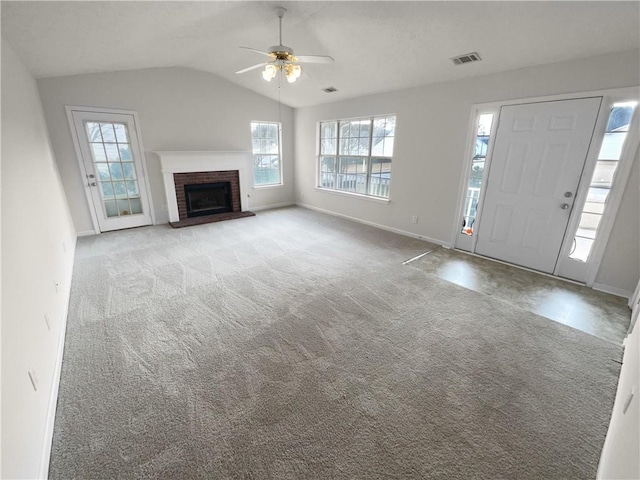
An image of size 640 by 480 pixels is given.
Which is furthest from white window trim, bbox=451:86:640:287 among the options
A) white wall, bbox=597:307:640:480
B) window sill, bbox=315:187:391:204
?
white wall, bbox=597:307:640:480

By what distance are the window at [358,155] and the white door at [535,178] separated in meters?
1.78

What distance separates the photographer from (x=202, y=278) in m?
3.27

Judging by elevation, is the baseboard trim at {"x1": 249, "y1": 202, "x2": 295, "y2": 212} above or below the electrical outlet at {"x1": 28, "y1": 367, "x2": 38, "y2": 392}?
below

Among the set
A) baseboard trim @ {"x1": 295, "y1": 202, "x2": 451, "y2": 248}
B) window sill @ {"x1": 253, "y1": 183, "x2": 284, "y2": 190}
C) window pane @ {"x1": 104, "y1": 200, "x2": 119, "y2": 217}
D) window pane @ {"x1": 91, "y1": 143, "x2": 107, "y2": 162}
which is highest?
window pane @ {"x1": 91, "y1": 143, "x2": 107, "y2": 162}

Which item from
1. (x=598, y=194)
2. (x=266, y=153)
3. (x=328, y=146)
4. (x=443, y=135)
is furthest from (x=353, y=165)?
(x=598, y=194)

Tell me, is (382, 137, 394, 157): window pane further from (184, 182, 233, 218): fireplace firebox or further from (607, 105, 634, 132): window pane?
(184, 182, 233, 218): fireplace firebox

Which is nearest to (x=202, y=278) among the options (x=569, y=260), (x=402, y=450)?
(x=402, y=450)

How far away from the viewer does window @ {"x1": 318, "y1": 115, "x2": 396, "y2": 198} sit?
16.6ft

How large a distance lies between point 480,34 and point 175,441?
416cm

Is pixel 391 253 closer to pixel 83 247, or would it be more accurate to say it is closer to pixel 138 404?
pixel 138 404

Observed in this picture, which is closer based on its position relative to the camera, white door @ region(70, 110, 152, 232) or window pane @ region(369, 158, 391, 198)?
white door @ region(70, 110, 152, 232)

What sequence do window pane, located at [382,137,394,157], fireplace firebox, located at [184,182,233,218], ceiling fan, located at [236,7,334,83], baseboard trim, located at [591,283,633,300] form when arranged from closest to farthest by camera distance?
ceiling fan, located at [236,7,334,83], baseboard trim, located at [591,283,633,300], window pane, located at [382,137,394,157], fireplace firebox, located at [184,182,233,218]

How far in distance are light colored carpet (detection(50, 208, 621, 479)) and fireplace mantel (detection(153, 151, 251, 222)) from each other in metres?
2.37

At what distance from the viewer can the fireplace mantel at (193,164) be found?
5.17 m
